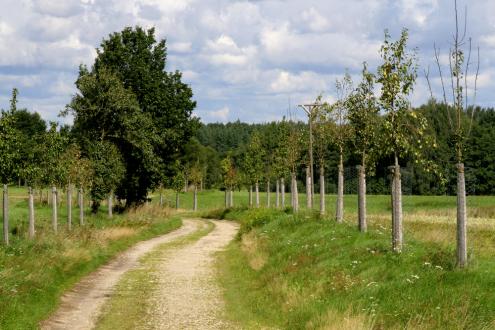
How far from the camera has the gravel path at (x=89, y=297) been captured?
535 inches

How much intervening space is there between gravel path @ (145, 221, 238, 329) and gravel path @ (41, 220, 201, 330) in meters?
1.46

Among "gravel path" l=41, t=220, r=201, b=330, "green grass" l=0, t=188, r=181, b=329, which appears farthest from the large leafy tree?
"gravel path" l=41, t=220, r=201, b=330

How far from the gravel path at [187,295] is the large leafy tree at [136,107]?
16572 millimetres

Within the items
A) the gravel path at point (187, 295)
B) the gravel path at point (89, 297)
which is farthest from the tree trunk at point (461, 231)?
the gravel path at point (89, 297)

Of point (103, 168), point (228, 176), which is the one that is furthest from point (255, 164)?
point (103, 168)

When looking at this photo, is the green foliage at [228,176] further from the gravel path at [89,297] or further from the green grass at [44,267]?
the gravel path at [89,297]

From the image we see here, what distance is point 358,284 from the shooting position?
13.6 meters

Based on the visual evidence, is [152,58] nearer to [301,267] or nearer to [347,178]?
[301,267]

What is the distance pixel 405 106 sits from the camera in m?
17.0

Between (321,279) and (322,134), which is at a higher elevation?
(322,134)

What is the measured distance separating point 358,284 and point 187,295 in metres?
5.93

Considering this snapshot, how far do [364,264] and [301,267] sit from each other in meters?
2.97

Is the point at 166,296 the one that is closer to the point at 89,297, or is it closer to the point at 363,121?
the point at 89,297

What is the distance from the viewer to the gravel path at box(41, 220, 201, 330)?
13.6m
